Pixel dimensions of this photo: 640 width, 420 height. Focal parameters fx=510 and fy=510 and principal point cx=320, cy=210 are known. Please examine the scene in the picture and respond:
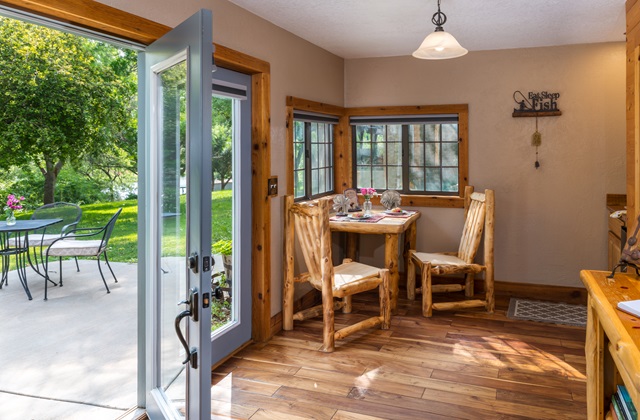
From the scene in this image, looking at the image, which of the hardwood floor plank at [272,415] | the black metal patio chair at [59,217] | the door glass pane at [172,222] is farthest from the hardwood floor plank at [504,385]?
the black metal patio chair at [59,217]

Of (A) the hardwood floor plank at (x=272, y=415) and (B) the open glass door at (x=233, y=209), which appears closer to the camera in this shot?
(A) the hardwood floor plank at (x=272, y=415)

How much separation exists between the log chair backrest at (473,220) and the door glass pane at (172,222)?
9.38ft

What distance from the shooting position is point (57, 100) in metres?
6.47

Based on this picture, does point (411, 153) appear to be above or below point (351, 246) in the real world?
above

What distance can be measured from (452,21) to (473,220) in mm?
1721

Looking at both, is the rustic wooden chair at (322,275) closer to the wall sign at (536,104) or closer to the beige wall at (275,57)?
the beige wall at (275,57)

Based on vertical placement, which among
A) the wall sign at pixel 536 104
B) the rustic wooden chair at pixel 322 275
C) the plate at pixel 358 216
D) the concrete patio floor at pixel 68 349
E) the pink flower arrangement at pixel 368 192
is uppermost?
the wall sign at pixel 536 104

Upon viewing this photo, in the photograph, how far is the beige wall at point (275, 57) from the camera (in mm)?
2623

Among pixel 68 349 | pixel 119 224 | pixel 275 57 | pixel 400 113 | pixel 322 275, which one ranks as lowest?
pixel 68 349

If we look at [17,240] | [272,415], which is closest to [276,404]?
[272,415]

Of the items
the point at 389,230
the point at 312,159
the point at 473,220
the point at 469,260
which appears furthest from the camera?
the point at 312,159

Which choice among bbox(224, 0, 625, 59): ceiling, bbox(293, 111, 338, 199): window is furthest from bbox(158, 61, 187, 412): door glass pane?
bbox(293, 111, 338, 199): window

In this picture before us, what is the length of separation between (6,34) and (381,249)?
4885 mm

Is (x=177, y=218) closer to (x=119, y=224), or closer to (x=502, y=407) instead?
(x=502, y=407)
